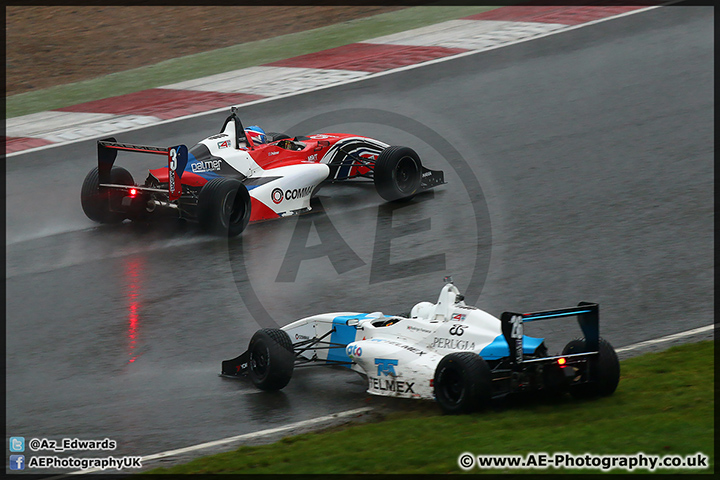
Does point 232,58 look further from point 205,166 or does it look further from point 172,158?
point 172,158

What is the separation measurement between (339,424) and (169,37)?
60.1 feet

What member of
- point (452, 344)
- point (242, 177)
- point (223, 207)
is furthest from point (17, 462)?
point (242, 177)

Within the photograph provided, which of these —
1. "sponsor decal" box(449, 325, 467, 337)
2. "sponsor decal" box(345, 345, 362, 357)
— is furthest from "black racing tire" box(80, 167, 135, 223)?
"sponsor decal" box(449, 325, 467, 337)

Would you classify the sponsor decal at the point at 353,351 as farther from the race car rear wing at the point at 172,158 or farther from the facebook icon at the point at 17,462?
the race car rear wing at the point at 172,158

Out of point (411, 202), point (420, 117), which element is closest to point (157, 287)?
point (411, 202)

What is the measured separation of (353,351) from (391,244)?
16.1ft

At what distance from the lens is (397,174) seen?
1750cm

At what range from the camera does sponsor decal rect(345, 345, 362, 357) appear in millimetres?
11031

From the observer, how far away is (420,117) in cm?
2120

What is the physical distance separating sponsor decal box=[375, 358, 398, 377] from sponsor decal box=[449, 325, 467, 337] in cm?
64

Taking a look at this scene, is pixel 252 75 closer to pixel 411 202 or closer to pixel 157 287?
pixel 411 202

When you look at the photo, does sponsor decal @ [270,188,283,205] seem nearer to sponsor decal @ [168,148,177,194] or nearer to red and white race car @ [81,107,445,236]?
red and white race car @ [81,107,445,236]

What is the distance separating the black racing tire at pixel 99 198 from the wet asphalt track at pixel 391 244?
25 cm

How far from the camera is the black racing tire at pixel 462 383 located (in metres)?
9.59
